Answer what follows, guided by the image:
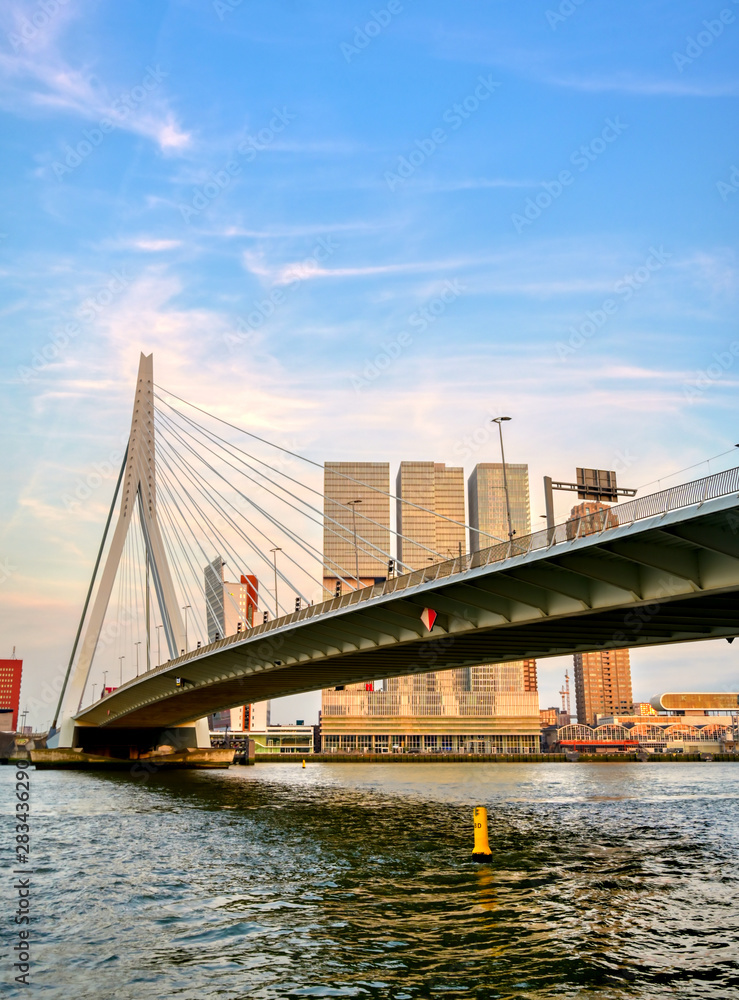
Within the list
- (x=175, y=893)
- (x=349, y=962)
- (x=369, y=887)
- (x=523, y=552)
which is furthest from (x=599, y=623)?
(x=349, y=962)

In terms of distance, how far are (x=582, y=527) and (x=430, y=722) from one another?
573 ft

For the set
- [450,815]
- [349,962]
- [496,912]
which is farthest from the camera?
[450,815]

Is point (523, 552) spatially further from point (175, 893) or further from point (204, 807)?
point (204, 807)

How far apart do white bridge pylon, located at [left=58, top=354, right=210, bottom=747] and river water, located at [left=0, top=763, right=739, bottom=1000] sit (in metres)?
29.3

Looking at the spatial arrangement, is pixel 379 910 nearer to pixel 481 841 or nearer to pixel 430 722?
pixel 481 841

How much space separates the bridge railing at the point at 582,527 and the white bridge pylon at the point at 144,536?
27.1 m

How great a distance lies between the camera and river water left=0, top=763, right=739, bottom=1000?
1139 centimetres

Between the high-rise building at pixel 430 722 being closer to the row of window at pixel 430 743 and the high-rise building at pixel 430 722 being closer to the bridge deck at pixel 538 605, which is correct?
the row of window at pixel 430 743

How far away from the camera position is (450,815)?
35.8m

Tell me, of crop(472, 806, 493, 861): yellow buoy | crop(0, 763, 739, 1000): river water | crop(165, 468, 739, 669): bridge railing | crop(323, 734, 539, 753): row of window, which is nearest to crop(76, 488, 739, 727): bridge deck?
crop(165, 468, 739, 669): bridge railing

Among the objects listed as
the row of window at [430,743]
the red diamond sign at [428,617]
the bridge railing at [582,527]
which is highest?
the bridge railing at [582,527]

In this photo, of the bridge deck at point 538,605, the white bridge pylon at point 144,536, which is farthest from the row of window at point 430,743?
the bridge deck at point 538,605

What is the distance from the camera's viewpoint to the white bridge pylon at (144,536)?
6228cm

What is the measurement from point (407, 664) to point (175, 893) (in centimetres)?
2993
